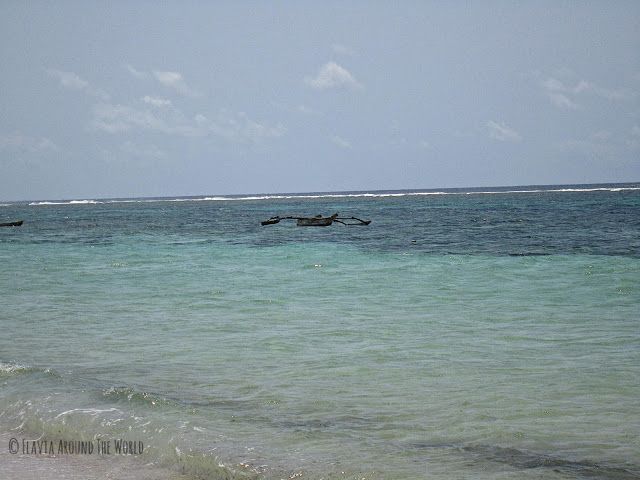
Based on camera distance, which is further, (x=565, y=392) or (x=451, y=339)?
(x=451, y=339)

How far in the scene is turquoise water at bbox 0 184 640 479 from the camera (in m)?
5.84

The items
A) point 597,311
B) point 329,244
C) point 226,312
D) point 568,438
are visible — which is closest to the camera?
point 568,438

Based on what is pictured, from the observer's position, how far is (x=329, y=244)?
2928cm

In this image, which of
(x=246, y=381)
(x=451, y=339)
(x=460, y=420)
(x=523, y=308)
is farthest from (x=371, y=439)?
(x=523, y=308)

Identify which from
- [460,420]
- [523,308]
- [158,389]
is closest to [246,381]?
[158,389]

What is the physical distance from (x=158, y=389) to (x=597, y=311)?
7.67 metres

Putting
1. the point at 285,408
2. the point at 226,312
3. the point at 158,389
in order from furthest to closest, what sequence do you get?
1. the point at 226,312
2. the point at 158,389
3. the point at 285,408

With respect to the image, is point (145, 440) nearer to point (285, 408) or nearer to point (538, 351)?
point (285, 408)

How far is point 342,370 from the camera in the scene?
8383mm

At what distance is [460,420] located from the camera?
6.56 meters

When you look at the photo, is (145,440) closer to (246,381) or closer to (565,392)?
(246,381)

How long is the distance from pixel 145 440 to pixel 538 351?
5187mm

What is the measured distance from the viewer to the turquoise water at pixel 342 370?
5.84 metres

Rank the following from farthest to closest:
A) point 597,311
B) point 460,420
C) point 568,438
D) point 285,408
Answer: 1. point 597,311
2. point 285,408
3. point 460,420
4. point 568,438
